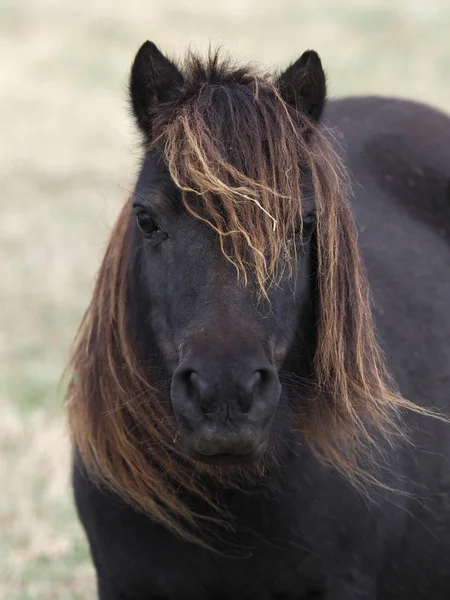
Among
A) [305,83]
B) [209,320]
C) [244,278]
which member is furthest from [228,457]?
[305,83]

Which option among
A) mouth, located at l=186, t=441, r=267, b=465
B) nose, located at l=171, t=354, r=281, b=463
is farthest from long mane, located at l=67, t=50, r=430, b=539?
mouth, located at l=186, t=441, r=267, b=465

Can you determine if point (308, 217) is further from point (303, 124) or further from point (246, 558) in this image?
point (246, 558)

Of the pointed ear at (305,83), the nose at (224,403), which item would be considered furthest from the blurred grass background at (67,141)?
the nose at (224,403)

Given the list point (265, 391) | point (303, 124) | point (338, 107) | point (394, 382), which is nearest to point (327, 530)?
point (394, 382)

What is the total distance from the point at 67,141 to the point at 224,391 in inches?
553

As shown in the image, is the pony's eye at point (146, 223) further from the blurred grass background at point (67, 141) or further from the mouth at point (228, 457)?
the mouth at point (228, 457)

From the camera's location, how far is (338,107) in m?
5.18

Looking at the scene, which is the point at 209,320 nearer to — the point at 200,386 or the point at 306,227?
the point at 200,386

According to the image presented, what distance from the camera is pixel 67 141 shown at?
1636 centimetres

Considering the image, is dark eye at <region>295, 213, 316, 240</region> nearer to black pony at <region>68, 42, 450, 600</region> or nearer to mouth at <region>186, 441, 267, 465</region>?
black pony at <region>68, 42, 450, 600</region>

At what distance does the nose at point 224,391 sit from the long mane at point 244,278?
0.38 metres

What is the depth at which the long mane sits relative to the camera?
10.4 feet

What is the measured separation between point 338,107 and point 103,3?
19.5m

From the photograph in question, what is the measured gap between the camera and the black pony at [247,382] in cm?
311
